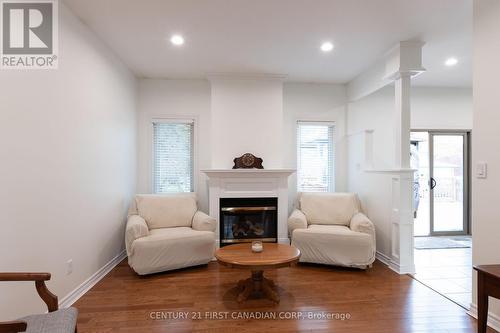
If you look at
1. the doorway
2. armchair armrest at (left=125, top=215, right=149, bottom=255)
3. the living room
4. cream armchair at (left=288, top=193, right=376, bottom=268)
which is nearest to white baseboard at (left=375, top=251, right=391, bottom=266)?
the living room

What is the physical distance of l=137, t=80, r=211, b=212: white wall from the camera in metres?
4.59

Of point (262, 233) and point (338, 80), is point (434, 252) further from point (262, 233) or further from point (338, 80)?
Answer: point (338, 80)

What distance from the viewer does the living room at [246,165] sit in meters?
2.18

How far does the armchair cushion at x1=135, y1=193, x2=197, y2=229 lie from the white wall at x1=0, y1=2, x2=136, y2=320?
313mm

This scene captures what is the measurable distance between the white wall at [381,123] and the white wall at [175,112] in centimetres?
239

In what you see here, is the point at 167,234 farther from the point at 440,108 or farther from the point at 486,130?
the point at 440,108

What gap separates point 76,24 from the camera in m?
2.71

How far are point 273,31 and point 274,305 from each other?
273 centimetres

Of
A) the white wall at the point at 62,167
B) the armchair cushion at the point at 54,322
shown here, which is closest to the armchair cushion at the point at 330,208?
the white wall at the point at 62,167

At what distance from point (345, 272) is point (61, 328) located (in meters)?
2.93

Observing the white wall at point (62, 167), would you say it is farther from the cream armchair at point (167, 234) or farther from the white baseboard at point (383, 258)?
the white baseboard at point (383, 258)

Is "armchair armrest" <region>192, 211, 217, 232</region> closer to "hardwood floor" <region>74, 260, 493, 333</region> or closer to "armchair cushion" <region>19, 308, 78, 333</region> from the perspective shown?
"hardwood floor" <region>74, 260, 493, 333</region>

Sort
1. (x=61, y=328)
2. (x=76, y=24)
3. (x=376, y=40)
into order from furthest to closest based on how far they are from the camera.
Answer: (x=376, y=40) < (x=76, y=24) < (x=61, y=328)

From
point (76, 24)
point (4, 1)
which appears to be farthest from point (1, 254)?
point (76, 24)
